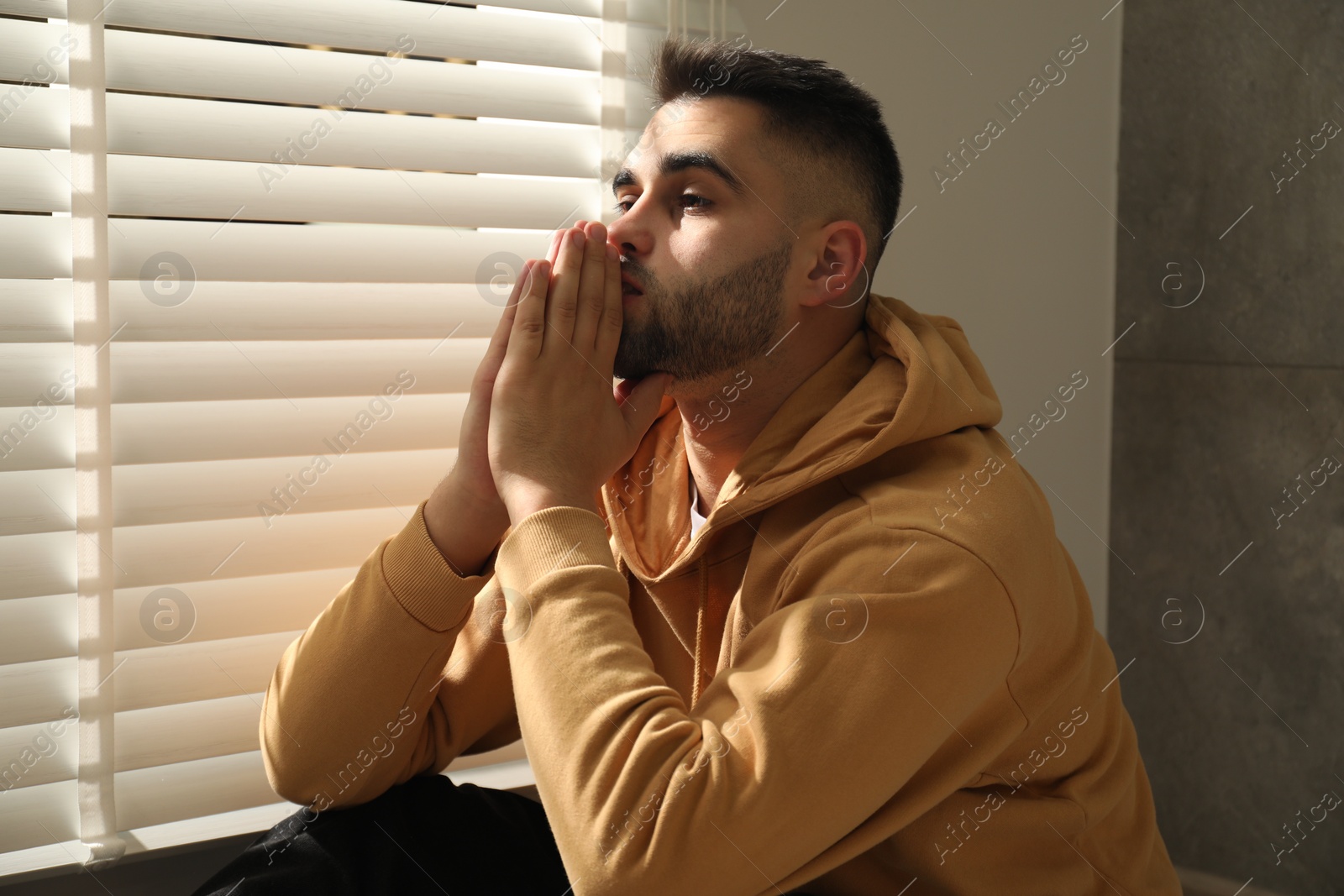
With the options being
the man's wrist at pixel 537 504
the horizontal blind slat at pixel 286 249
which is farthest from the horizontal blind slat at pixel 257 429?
the man's wrist at pixel 537 504

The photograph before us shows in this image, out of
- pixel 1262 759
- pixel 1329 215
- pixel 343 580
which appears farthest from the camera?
pixel 1262 759

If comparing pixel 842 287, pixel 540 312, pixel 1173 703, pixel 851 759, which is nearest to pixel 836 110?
pixel 842 287

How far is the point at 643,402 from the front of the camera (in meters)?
1.12

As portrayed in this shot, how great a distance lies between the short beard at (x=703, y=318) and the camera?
110 cm

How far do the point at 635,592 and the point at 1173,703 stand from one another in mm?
1106

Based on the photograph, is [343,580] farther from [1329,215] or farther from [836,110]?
[1329,215]

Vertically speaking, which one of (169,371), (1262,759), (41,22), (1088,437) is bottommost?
(1262,759)

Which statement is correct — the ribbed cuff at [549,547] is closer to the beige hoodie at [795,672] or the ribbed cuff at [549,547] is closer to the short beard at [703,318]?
the beige hoodie at [795,672]

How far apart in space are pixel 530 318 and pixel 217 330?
0.39 meters

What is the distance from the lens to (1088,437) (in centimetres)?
184

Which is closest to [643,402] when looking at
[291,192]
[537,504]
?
[537,504]

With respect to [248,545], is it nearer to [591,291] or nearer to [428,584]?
[428,584]

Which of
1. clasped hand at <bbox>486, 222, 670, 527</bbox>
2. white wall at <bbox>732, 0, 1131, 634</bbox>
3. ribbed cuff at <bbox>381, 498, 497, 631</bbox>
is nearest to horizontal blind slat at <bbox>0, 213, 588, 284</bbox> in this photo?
clasped hand at <bbox>486, 222, 670, 527</bbox>

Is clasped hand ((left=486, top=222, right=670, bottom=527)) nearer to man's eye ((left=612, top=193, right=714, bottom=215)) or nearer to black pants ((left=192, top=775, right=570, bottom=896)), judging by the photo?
man's eye ((left=612, top=193, right=714, bottom=215))
